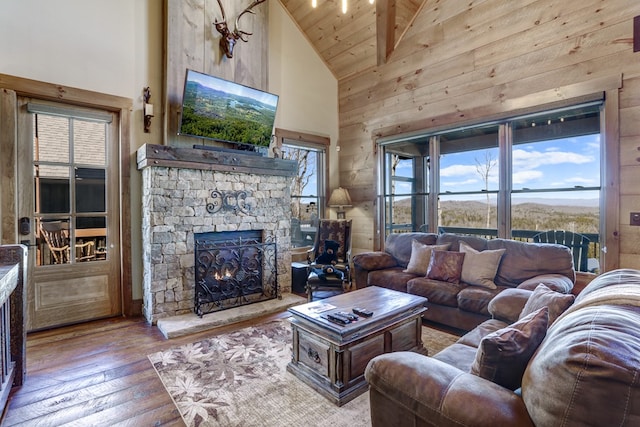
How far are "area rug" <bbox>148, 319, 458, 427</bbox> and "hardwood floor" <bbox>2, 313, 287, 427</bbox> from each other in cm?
13

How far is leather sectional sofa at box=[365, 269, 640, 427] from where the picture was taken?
0.81 metres

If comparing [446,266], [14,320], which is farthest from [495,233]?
[14,320]

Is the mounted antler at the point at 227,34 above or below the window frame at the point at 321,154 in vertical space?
above

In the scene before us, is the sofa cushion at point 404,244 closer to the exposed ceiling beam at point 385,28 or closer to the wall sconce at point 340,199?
the wall sconce at point 340,199

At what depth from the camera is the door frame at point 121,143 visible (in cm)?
308

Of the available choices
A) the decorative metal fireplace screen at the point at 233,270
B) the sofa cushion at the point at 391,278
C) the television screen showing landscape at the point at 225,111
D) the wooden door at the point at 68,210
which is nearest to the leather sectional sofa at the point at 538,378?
the sofa cushion at the point at 391,278

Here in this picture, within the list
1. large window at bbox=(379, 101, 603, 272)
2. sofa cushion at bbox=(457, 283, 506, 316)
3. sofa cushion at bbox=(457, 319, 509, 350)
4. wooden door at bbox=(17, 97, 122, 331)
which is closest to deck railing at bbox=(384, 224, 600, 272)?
large window at bbox=(379, 101, 603, 272)

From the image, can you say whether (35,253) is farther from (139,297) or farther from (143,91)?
(143,91)

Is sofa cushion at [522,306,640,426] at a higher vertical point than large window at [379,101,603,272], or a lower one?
lower

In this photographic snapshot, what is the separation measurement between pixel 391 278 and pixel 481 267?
0.95 m

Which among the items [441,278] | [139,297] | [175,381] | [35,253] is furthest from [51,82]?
[441,278]

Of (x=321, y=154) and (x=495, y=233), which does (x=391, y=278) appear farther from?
(x=321, y=154)

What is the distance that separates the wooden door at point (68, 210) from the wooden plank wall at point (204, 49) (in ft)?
2.36

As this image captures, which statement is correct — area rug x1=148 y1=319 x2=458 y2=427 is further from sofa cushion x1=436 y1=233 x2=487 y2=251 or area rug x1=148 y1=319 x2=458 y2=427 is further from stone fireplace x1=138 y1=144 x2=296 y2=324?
sofa cushion x1=436 y1=233 x2=487 y2=251
